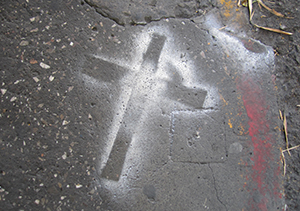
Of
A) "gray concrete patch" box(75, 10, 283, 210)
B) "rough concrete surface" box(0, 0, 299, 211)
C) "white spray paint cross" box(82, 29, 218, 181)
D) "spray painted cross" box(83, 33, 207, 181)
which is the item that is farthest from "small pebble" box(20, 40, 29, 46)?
"spray painted cross" box(83, 33, 207, 181)

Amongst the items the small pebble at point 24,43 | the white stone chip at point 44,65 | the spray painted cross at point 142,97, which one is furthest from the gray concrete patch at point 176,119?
the small pebble at point 24,43

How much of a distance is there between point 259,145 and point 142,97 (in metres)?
1.22

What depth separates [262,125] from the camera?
Answer: 1.77 meters

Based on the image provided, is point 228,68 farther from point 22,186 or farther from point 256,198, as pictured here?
point 22,186

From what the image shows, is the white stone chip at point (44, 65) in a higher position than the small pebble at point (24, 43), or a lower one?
lower

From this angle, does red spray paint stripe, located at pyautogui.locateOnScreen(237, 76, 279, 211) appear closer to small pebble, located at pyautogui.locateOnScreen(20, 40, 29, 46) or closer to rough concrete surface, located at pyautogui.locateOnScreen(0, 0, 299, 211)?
rough concrete surface, located at pyautogui.locateOnScreen(0, 0, 299, 211)

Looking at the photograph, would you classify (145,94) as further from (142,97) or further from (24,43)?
(24,43)

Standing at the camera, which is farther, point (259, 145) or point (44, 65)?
point (259, 145)

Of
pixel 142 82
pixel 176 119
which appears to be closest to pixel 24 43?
pixel 142 82

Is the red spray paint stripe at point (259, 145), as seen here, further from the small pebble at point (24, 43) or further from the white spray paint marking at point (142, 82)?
the small pebble at point (24, 43)

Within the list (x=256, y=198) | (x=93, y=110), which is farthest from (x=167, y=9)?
(x=256, y=198)

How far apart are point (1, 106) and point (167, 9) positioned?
A: 1782 millimetres

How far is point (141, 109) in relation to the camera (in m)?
1.69

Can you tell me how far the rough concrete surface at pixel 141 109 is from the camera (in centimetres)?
158
